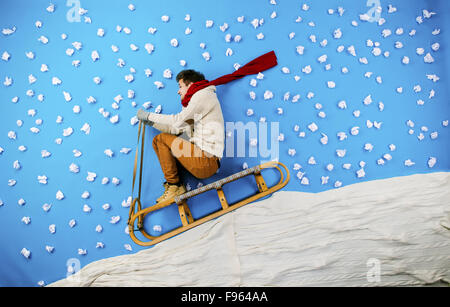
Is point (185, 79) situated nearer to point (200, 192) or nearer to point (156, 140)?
point (156, 140)

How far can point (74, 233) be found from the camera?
1763 millimetres

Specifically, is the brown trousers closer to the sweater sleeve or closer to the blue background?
the sweater sleeve

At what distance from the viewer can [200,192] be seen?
1.64 meters

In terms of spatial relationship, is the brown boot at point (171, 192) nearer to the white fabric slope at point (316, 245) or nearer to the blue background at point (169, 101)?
the blue background at point (169, 101)

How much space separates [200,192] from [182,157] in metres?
0.28

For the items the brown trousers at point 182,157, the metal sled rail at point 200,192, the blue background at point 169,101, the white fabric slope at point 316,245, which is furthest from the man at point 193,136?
the white fabric slope at point 316,245

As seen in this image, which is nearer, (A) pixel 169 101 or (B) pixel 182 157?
(B) pixel 182 157

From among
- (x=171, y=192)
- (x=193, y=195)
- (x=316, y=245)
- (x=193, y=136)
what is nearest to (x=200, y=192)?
(x=193, y=195)

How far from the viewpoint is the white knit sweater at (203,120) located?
155 centimetres

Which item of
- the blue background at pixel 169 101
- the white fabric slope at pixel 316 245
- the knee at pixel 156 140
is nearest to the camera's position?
the white fabric slope at pixel 316 245

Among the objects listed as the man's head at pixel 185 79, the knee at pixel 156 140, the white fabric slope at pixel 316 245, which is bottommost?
the white fabric slope at pixel 316 245

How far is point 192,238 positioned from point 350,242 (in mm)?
1075
